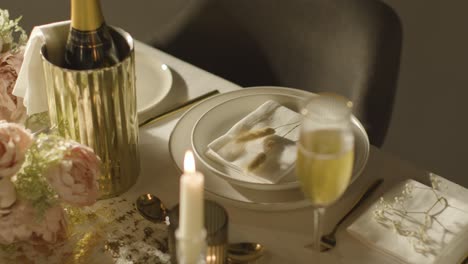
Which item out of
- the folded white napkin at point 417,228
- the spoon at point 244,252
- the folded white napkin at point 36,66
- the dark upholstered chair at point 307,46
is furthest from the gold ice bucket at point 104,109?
the dark upholstered chair at point 307,46

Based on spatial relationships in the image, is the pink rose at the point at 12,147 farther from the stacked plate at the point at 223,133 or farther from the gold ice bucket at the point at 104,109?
the stacked plate at the point at 223,133

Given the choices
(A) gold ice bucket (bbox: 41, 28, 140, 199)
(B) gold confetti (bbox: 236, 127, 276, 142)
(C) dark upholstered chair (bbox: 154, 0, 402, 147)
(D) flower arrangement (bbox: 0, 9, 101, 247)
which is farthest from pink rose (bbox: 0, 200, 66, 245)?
(C) dark upholstered chair (bbox: 154, 0, 402, 147)

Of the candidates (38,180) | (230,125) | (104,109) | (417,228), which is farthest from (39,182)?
(417,228)

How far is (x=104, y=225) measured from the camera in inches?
41.5

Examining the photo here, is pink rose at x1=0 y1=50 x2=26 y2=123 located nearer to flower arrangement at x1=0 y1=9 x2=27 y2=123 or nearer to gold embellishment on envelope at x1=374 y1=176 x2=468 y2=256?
flower arrangement at x1=0 y1=9 x2=27 y2=123

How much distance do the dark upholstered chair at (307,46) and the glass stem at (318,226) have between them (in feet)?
2.02

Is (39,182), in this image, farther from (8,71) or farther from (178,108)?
(178,108)

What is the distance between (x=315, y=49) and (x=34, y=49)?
805 millimetres

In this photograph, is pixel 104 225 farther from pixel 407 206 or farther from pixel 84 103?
pixel 407 206

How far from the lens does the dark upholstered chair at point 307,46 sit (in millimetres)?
1612

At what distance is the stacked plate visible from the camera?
1.06 metres

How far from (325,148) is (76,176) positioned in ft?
1.14

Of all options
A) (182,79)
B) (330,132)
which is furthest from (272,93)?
(330,132)

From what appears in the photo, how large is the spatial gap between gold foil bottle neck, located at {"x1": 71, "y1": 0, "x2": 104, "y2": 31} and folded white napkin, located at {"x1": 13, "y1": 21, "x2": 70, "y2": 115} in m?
0.07
